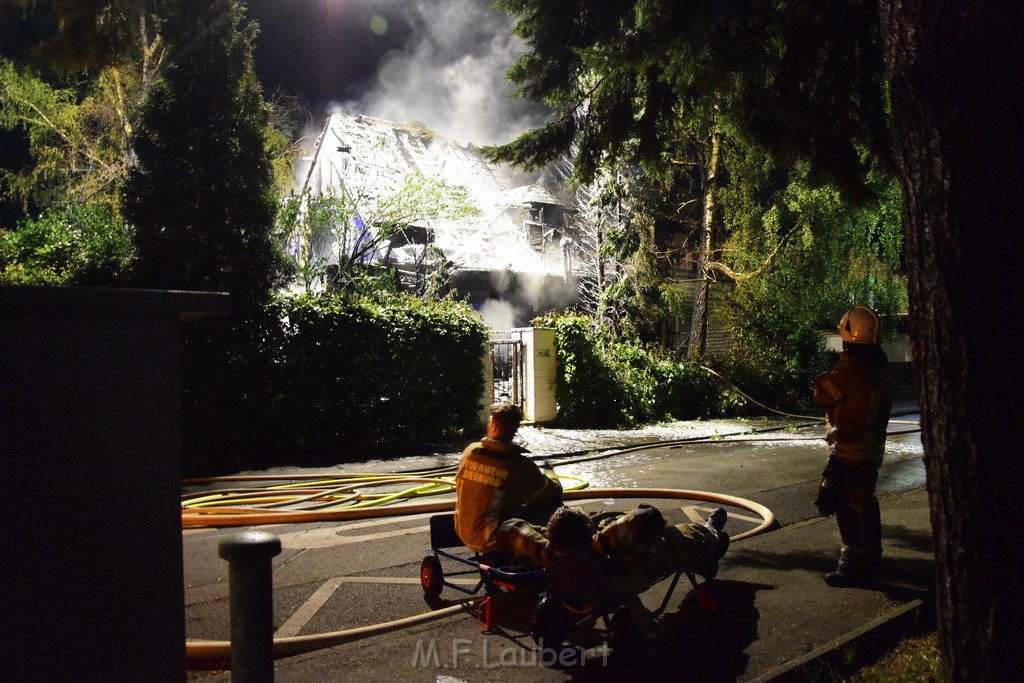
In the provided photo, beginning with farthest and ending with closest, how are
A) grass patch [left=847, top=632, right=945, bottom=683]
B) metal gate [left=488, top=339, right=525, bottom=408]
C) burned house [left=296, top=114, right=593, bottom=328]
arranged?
burned house [left=296, top=114, right=593, bottom=328] < metal gate [left=488, top=339, right=525, bottom=408] < grass patch [left=847, top=632, right=945, bottom=683]

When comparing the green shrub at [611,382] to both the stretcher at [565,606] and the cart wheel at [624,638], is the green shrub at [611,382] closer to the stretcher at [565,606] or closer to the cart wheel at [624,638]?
the stretcher at [565,606]

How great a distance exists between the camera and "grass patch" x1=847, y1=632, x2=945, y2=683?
3.90m

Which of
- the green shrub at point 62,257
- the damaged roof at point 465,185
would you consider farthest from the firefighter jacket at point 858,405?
the damaged roof at point 465,185

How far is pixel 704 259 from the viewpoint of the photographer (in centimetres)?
2048

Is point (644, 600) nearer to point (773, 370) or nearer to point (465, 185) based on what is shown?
point (773, 370)

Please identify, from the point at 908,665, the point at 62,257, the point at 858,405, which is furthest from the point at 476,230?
the point at 908,665

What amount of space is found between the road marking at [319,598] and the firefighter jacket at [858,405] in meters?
2.73

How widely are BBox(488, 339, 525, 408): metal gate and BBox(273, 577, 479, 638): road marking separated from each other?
33.3 ft

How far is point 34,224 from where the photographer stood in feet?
39.9

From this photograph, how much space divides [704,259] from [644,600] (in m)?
16.3

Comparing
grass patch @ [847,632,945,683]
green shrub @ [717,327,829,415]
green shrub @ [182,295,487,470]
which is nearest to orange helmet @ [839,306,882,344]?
grass patch @ [847,632,945,683]

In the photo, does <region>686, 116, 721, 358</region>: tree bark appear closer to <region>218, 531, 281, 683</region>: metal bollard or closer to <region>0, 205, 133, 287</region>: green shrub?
<region>0, 205, 133, 287</region>: green shrub

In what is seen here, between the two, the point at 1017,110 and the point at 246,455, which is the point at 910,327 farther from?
the point at 246,455

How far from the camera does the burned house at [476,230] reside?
76.0 feet
